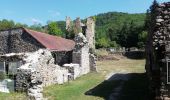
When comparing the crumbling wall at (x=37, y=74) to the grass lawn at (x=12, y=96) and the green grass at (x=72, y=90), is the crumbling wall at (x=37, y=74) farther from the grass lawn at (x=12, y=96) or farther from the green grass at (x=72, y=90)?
the green grass at (x=72, y=90)

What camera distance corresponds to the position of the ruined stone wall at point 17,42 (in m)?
30.4

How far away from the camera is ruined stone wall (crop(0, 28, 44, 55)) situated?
3041cm

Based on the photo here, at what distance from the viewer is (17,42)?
3169 centimetres

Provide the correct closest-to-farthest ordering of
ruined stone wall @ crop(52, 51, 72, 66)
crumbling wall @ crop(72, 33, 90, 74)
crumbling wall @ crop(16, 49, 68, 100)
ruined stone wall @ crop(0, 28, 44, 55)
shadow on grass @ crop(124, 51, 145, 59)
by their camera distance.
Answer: crumbling wall @ crop(16, 49, 68, 100) < crumbling wall @ crop(72, 33, 90, 74) < ruined stone wall @ crop(0, 28, 44, 55) < ruined stone wall @ crop(52, 51, 72, 66) < shadow on grass @ crop(124, 51, 145, 59)

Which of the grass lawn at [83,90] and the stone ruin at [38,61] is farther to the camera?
the grass lawn at [83,90]

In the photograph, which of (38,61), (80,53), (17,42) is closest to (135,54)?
(80,53)

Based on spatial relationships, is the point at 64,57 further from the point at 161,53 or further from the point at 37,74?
the point at 161,53

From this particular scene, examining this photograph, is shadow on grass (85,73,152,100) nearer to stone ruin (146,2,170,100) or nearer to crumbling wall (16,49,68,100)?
stone ruin (146,2,170,100)

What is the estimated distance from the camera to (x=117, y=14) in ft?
521

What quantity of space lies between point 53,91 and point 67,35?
34.5 m

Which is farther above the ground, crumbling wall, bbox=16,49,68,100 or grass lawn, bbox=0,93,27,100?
crumbling wall, bbox=16,49,68,100

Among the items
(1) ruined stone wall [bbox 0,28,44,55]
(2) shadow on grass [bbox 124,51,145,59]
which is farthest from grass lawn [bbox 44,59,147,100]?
(2) shadow on grass [bbox 124,51,145,59]

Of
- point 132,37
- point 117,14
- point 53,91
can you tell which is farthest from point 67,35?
point 117,14

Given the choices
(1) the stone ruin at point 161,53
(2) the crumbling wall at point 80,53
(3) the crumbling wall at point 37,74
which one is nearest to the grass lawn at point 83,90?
(3) the crumbling wall at point 37,74
